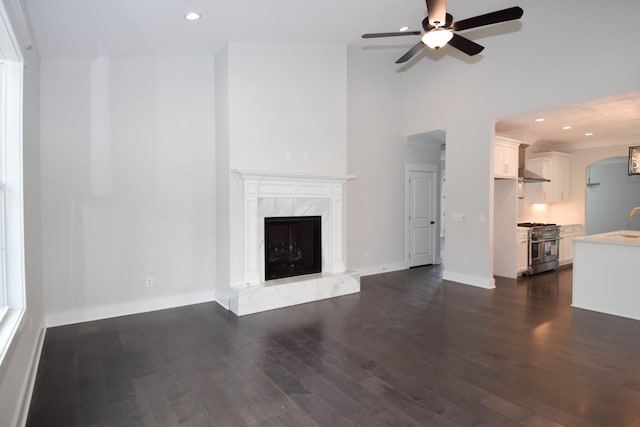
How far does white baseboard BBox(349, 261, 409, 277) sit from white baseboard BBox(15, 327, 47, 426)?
4456 millimetres

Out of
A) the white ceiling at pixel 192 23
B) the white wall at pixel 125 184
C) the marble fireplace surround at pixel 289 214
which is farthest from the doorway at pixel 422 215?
the white wall at pixel 125 184

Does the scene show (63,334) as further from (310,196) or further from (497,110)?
(497,110)

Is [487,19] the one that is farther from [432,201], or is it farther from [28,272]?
[432,201]

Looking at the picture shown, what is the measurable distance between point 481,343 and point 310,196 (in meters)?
2.86

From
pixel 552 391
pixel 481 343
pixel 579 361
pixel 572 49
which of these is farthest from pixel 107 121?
pixel 572 49

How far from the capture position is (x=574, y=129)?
6.43m

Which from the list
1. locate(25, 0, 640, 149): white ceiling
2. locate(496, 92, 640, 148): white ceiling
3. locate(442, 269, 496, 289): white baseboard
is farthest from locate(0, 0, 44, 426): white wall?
locate(496, 92, 640, 148): white ceiling

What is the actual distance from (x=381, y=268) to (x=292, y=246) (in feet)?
7.68

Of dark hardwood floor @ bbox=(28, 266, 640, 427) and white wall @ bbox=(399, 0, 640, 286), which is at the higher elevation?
white wall @ bbox=(399, 0, 640, 286)

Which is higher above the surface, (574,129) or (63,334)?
(574,129)

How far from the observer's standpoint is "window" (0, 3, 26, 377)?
252cm

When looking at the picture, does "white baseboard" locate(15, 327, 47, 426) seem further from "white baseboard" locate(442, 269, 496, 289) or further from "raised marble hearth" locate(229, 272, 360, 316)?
"white baseboard" locate(442, 269, 496, 289)

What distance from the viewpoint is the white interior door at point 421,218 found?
7.44 metres

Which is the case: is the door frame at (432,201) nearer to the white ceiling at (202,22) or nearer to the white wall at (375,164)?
the white wall at (375,164)
